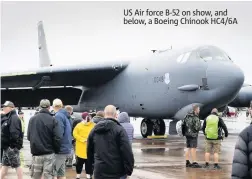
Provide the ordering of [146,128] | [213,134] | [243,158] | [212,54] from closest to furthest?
[243,158], [213,134], [212,54], [146,128]

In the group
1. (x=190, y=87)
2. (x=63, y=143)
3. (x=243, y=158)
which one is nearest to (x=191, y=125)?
(x=63, y=143)

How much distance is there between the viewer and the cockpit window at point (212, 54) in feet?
61.0

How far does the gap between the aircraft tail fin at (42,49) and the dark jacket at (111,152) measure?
25.0m

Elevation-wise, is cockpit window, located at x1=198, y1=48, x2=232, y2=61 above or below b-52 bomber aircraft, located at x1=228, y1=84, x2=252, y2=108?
above

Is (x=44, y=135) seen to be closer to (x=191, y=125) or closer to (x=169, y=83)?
(x=191, y=125)

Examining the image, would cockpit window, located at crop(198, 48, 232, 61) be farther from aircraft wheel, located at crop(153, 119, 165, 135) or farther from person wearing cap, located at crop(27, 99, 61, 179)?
person wearing cap, located at crop(27, 99, 61, 179)

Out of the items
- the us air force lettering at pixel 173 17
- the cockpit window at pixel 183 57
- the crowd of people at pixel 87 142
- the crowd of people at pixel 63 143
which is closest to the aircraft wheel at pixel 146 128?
the cockpit window at pixel 183 57

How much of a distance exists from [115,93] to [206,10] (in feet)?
26.1

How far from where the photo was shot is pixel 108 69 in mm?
21938

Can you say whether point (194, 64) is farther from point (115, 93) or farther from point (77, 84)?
point (77, 84)

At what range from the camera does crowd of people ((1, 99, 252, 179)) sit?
6027mm

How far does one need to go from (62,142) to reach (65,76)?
14372 millimetres

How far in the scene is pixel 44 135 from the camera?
8047mm

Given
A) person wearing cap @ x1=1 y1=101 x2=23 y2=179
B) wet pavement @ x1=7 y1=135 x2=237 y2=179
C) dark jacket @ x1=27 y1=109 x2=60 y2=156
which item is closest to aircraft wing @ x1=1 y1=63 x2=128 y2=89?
wet pavement @ x1=7 y1=135 x2=237 y2=179
